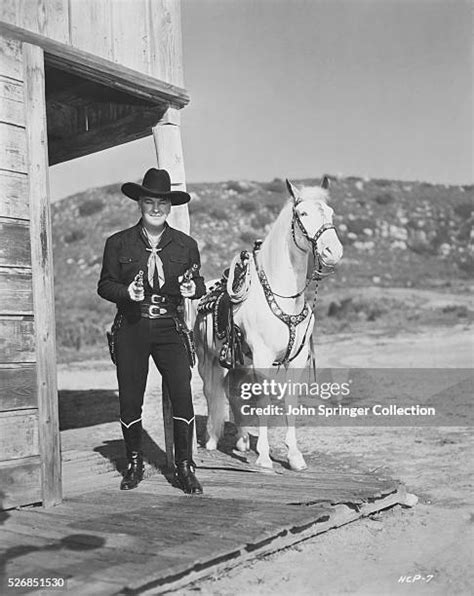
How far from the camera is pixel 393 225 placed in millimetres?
40375

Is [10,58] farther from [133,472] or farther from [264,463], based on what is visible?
[264,463]

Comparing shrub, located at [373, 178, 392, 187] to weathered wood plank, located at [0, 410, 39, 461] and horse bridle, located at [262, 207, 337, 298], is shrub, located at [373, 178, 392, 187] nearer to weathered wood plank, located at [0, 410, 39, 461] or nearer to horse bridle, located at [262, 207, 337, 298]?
horse bridle, located at [262, 207, 337, 298]

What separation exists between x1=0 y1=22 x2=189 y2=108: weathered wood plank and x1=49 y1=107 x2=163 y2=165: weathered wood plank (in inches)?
10.1

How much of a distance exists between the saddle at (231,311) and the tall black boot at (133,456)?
1230 mm

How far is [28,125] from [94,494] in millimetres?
2318

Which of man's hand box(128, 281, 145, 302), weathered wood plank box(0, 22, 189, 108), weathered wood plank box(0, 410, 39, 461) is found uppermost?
weathered wood plank box(0, 22, 189, 108)

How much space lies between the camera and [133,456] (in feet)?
16.4

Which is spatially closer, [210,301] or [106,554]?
[106,554]

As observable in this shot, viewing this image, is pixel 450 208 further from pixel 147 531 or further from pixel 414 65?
pixel 147 531

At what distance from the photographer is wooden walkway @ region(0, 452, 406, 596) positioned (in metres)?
3.31

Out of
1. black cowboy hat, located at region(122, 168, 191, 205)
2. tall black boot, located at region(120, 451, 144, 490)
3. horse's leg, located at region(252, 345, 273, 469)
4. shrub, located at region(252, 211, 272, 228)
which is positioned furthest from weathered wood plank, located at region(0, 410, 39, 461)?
shrub, located at region(252, 211, 272, 228)

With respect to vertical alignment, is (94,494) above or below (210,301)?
below

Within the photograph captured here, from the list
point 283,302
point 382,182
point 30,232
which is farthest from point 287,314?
point 382,182

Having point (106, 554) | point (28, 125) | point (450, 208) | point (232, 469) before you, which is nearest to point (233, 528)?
point (106, 554)
